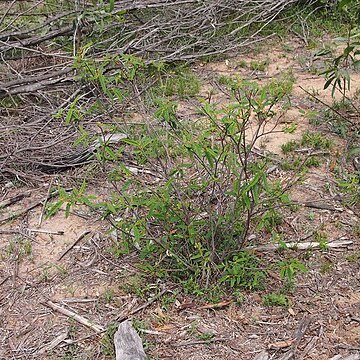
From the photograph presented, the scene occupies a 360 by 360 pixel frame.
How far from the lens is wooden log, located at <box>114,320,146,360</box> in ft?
9.71

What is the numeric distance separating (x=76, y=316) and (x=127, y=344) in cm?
41

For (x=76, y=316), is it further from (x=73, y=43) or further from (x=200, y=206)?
(x=73, y=43)

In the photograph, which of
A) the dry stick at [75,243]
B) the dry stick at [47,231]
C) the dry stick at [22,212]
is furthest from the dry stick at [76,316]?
the dry stick at [22,212]

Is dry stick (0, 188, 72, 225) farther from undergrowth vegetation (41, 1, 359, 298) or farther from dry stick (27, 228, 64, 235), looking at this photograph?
undergrowth vegetation (41, 1, 359, 298)

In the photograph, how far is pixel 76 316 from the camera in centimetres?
330

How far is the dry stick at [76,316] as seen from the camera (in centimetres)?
321

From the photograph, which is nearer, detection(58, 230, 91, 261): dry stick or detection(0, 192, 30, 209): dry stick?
detection(58, 230, 91, 261): dry stick

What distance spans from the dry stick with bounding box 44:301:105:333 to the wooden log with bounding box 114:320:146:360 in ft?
0.48

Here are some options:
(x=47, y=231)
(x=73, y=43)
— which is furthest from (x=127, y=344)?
(x=73, y=43)

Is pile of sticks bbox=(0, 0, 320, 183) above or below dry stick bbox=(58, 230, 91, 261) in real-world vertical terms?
above

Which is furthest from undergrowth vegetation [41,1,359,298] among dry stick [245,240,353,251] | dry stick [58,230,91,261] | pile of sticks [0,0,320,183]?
pile of sticks [0,0,320,183]

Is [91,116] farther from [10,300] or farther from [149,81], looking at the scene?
[10,300]

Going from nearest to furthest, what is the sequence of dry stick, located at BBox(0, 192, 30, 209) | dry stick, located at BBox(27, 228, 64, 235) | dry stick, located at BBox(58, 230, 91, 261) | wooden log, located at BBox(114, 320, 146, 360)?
wooden log, located at BBox(114, 320, 146, 360)
dry stick, located at BBox(58, 230, 91, 261)
dry stick, located at BBox(27, 228, 64, 235)
dry stick, located at BBox(0, 192, 30, 209)

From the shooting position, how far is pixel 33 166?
4602 mm
